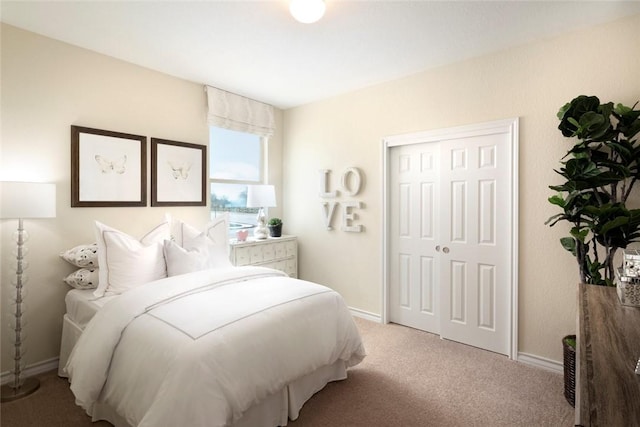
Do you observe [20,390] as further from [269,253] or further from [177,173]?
[269,253]

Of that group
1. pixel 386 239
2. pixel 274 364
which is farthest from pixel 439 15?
pixel 274 364

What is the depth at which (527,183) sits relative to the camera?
9.05ft

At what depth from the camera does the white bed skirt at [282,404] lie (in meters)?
1.87

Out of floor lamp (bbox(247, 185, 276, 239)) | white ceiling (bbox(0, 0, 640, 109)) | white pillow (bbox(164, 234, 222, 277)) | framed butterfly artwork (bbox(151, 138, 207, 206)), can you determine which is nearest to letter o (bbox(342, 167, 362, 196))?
floor lamp (bbox(247, 185, 276, 239))

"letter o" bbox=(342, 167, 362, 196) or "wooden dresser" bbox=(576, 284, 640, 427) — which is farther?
"letter o" bbox=(342, 167, 362, 196)

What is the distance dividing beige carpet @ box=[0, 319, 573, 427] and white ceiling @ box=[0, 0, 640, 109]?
8.87 ft

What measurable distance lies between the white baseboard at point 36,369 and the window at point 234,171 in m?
1.96

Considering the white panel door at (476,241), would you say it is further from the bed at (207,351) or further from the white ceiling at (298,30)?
the bed at (207,351)

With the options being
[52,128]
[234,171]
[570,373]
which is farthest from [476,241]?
[52,128]

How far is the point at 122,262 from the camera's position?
2.56 metres

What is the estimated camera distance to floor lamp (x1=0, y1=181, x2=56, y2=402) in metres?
2.20

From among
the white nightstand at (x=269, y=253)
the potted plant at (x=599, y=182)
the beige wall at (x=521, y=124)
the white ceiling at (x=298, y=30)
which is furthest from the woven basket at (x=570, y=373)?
the white nightstand at (x=269, y=253)

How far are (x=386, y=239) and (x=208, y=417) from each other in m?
2.60

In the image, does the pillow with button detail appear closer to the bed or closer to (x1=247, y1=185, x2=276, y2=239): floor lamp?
the bed
